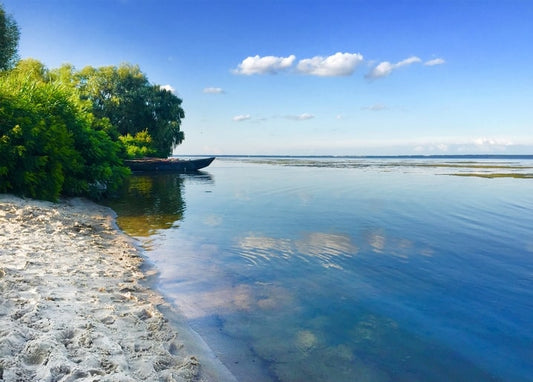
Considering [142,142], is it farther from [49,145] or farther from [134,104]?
[49,145]

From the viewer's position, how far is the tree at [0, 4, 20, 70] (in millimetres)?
31984

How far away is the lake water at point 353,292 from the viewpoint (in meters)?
4.39

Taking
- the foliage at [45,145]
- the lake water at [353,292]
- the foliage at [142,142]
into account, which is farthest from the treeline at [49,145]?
the foliage at [142,142]

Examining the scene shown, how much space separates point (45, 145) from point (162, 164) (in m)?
31.4

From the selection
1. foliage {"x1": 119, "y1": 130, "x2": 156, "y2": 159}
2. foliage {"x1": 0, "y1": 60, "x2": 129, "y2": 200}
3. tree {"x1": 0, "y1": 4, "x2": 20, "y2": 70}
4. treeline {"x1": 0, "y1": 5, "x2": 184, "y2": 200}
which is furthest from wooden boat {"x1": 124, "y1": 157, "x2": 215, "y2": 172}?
foliage {"x1": 0, "y1": 60, "x2": 129, "y2": 200}

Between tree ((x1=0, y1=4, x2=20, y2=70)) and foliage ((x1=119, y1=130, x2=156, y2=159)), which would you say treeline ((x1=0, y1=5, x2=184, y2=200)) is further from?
foliage ((x1=119, y1=130, x2=156, y2=159))

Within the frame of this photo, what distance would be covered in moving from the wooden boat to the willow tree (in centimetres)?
637

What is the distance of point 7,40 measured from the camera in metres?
32.8

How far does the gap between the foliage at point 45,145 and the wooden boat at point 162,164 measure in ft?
80.5

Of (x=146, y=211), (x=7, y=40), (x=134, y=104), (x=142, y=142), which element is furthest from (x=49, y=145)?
(x=134, y=104)

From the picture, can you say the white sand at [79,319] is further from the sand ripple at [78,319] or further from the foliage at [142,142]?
the foliage at [142,142]

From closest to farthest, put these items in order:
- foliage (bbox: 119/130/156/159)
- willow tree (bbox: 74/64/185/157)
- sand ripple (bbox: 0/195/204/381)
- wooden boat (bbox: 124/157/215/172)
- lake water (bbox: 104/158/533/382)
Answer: sand ripple (bbox: 0/195/204/381), lake water (bbox: 104/158/533/382), wooden boat (bbox: 124/157/215/172), foliage (bbox: 119/130/156/159), willow tree (bbox: 74/64/185/157)

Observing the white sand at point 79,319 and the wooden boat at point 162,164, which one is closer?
the white sand at point 79,319

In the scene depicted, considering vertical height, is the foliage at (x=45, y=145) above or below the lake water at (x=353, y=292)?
above
